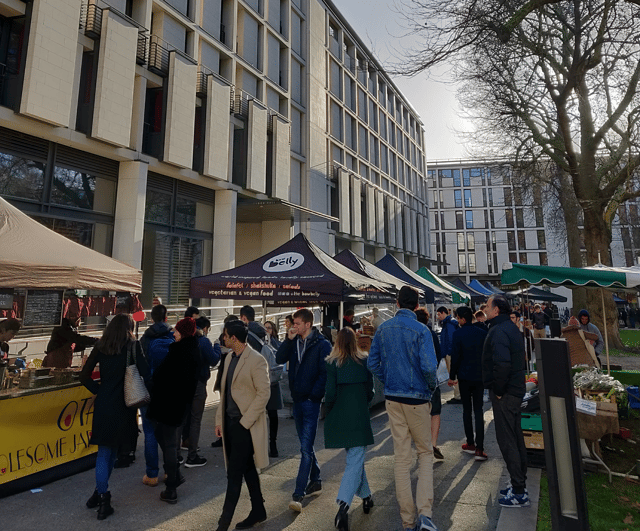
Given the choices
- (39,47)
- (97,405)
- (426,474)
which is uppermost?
(39,47)

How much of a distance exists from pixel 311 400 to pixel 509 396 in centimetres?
205

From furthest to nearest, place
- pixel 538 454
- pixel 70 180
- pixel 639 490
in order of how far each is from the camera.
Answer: pixel 70 180 < pixel 538 454 < pixel 639 490

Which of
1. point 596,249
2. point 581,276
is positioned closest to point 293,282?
point 581,276

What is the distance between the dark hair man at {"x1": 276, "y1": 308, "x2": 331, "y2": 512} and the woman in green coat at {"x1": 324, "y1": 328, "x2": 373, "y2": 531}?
36cm

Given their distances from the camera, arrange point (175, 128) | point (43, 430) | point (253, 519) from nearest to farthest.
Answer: point (253, 519), point (43, 430), point (175, 128)

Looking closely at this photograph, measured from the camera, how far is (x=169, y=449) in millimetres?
4184

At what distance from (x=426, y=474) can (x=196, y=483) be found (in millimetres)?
2694

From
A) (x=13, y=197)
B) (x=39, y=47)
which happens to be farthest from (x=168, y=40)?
(x=13, y=197)

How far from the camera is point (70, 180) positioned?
14219 millimetres

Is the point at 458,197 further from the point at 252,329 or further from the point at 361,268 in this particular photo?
the point at 252,329

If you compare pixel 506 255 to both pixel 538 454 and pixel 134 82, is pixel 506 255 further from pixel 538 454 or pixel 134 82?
pixel 538 454

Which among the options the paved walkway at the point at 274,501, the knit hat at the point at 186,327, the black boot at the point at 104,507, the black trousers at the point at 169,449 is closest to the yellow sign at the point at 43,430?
the paved walkway at the point at 274,501

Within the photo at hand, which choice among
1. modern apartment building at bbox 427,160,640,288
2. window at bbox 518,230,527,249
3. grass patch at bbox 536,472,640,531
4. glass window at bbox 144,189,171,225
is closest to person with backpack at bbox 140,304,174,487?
grass patch at bbox 536,472,640,531

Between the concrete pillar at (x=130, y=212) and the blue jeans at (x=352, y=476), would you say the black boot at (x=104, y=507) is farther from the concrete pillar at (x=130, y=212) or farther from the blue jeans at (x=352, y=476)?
the concrete pillar at (x=130, y=212)
